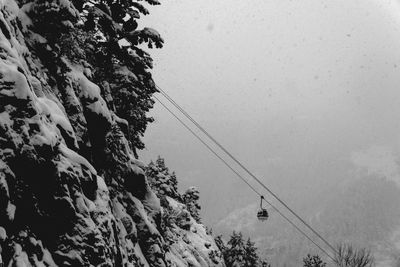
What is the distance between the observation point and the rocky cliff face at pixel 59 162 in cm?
684

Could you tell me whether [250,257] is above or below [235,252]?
below

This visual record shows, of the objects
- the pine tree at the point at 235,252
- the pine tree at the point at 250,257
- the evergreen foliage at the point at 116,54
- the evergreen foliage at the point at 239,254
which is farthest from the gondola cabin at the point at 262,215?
the pine tree at the point at 250,257

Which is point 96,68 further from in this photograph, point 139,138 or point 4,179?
point 4,179

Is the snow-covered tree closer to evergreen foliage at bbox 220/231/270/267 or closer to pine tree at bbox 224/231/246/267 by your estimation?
evergreen foliage at bbox 220/231/270/267

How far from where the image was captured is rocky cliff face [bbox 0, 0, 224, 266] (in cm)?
684

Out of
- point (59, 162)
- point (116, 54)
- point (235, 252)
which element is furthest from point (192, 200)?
point (59, 162)

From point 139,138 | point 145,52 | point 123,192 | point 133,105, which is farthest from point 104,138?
point 139,138

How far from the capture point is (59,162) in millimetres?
7887

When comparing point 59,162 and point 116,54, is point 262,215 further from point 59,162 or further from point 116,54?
point 59,162

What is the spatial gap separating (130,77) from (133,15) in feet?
8.37

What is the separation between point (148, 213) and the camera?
46.4 ft

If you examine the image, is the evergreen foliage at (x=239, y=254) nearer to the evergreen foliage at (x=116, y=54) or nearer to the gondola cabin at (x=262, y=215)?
the gondola cabin at (x=262, y=215)

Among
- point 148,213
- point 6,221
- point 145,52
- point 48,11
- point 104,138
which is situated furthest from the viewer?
point 145,52

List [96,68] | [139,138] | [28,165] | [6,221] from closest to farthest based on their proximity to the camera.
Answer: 1. [6,221]
2. [28,165]
3. [96,68]
4. [139,138]
